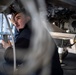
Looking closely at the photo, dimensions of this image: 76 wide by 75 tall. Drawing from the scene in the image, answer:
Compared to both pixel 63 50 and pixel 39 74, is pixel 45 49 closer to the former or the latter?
pixel 39 74

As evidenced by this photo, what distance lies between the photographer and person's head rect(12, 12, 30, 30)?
1408 mm

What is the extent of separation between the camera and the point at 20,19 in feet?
4.72

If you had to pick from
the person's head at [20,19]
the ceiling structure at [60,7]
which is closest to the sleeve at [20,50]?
the person's head at [20,19]

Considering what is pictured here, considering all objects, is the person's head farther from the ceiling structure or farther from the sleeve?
the ceiling structure

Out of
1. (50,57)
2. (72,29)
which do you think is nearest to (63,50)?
(72,29)

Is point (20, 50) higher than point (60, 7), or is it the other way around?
point (60, 7)

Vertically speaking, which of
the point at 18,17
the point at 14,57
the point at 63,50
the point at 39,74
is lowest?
the point at 63,50

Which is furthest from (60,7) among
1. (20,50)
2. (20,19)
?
(20,50)

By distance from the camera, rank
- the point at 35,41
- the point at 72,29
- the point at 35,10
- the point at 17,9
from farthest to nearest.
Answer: the point at 72,29
the point at 17,9
the point at 35,41
the point at 35,10

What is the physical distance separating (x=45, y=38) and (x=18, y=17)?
23 centimetres

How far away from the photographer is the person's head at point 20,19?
4.62 ft

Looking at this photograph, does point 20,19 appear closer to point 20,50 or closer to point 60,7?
point 20,50

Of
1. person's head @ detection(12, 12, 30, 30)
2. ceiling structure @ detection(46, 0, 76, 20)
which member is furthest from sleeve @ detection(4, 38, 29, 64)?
ceiling structure @ detection(46, 0, 76, 20)

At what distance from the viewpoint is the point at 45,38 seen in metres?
1.35
